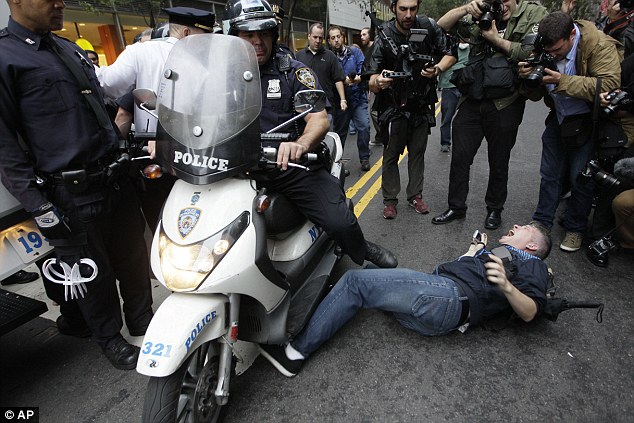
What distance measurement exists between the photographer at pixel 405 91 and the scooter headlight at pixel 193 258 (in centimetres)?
254

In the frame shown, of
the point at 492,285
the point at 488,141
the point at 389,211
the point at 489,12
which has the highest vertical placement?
the point at 489,12

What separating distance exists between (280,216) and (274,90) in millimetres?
808

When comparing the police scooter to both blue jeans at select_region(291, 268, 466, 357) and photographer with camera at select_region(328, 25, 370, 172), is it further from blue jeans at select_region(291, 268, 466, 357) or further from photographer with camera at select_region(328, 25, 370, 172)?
photographer with camera at select_region(328, 25, 370, 172)

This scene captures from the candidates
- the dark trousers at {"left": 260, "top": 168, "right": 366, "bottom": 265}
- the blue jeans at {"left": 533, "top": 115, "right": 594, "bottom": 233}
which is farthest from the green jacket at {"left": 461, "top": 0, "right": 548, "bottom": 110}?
the dark trousers at {"left": 260, "top": 168, "right": 366, "bottom": 265}

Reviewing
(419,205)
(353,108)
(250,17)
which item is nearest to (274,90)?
(250,17)

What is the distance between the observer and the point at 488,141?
374 cm

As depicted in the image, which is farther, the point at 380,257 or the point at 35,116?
the point at 380,257

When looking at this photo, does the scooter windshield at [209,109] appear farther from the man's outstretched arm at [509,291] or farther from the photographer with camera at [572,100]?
the photographer with camera at [572,100]

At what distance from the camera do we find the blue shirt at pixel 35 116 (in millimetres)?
1941

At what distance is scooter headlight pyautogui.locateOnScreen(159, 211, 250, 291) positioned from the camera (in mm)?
1679

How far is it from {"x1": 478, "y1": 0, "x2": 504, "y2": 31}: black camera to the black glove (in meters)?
3.37

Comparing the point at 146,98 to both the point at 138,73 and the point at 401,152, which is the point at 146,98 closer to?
the point at 138,73

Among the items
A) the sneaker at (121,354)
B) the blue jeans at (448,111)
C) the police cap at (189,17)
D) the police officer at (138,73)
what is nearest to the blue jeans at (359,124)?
the blue jeans at (448,111)

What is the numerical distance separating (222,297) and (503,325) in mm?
1755
